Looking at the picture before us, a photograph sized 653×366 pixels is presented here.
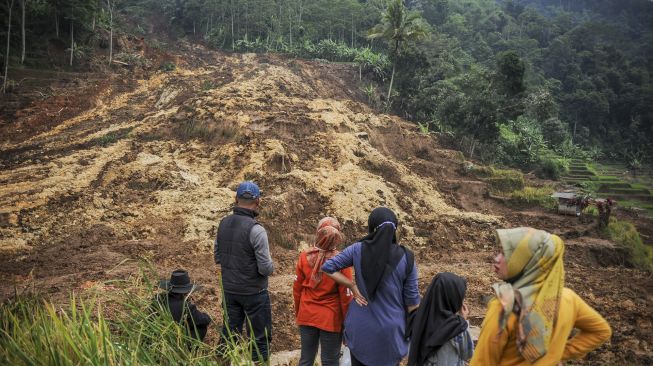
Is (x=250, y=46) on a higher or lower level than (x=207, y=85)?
higher

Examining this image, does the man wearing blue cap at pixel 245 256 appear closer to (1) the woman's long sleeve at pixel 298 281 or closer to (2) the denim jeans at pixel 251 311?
(2) the denim jeans at pixel 251 311

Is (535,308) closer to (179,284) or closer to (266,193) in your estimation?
(179,284)

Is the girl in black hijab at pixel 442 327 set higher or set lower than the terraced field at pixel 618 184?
higher

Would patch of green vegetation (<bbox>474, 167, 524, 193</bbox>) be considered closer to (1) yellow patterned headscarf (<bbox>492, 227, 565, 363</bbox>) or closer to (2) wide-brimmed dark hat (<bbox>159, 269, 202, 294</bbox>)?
(2) wide-brimmed dark hat (<bbox>159, 269, 202, 294</bbox>)

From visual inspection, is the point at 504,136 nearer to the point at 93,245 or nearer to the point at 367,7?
the point at 367,7

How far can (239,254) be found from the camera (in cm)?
302

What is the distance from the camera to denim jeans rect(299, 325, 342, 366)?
2.74m

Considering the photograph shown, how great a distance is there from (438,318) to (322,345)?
86 centimetres

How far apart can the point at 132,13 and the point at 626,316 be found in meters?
39.6

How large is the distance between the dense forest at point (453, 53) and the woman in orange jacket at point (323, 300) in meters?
16.0

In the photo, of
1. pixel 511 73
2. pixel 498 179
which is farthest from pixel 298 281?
pixel 511 73

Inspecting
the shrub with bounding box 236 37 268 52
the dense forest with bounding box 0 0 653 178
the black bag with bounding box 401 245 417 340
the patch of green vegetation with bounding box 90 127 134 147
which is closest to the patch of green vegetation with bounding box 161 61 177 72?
the dense forest with bounding box 0 0 653 178

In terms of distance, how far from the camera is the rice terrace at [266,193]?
2361 millimetres

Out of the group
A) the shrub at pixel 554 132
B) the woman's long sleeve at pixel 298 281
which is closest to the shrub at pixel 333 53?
the shrub at pixel 554 132
